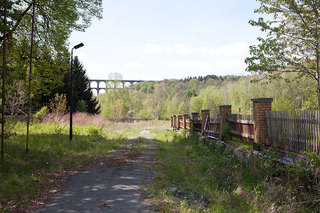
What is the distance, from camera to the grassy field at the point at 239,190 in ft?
15.5

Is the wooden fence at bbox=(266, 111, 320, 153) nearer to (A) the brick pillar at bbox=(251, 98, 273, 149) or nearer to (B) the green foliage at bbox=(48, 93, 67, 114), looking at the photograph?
(A) the brick pillar at bbox=(251, 98, 273, 149)

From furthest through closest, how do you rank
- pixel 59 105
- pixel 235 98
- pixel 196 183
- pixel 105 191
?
1. pixel 235 98
2. pixel 59 105
3. pixel 196 183
4. pixel 105 191

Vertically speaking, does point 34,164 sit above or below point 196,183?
above

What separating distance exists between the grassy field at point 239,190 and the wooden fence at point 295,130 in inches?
37.1

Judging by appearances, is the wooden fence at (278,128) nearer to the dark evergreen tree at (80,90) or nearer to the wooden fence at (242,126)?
the wooden fence at (242,126)

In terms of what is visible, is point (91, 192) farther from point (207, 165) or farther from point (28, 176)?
point (207, 165)

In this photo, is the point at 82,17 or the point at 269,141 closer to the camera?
the point at 269,141

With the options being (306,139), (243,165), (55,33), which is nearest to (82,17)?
(55,33)

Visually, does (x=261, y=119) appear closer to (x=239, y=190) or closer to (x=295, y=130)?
(x=295, y=130)

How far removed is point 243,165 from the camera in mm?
7773

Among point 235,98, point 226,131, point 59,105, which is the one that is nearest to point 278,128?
point 226,131

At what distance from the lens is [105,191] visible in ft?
17.5

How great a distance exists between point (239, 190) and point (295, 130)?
2405mm

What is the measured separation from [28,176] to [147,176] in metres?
3.34
